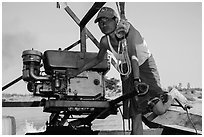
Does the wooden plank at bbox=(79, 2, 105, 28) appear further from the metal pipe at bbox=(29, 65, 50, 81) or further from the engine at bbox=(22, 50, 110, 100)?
the metal pipe at bbox=(29, 65, 50, 81)

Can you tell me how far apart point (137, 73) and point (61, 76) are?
0.71 m

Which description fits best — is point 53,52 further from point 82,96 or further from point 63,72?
point 82,96

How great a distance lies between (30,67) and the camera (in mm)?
Result: 2449

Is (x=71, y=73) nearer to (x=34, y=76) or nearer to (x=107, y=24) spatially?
(x=34, y=76)

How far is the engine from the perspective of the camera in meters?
2.40

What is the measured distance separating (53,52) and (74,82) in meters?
0.27

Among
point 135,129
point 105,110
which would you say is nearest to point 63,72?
point 105,110

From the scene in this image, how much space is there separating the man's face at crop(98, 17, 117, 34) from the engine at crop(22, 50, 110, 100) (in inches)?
17.1

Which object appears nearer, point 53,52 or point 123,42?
point 123,42

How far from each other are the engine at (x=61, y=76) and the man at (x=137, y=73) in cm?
35

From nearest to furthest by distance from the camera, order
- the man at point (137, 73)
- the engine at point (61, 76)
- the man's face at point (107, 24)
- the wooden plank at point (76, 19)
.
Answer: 1. the man at point (137, 73)
2. the man's face at point (107, 24)
3. the engine at point (61, 76)
4. the wooden plank at point (76, 19)

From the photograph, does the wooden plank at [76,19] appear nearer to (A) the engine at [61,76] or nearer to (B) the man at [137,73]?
(A) the engine at [61,76]

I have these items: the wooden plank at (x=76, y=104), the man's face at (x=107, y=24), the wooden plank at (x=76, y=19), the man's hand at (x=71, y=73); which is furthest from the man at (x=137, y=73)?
the wooden plank at (x=76, y=19)

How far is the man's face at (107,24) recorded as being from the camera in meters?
2.10
